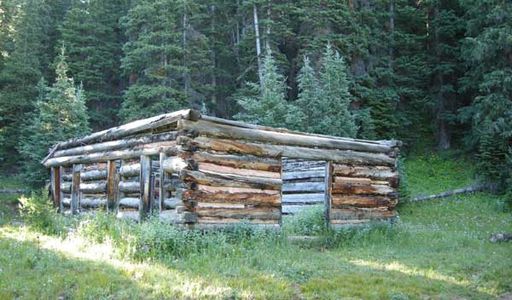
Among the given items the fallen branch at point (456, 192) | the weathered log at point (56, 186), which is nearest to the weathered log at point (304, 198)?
the weathered log at point (56, 186)

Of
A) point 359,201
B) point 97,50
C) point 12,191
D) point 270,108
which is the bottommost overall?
point 12,191

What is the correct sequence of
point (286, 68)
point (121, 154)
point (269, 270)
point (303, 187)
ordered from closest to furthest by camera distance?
point (269, 270), point (121, 154), point (303, 187), point (286, 68)

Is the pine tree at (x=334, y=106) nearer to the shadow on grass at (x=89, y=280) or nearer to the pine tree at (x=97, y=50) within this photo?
the shadow on grass at (x=89, y=280)

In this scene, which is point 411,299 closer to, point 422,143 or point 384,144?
point 384,144

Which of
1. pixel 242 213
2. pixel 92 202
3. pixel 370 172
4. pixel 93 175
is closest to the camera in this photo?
pixel 242 213

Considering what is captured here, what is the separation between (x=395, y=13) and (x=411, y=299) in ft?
103

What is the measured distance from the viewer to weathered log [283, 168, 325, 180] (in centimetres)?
1728

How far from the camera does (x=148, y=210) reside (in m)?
12.9

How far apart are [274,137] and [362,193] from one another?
398 cm

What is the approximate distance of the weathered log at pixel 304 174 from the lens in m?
17.3

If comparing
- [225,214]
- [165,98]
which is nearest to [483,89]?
[165,98]

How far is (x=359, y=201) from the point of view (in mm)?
15289

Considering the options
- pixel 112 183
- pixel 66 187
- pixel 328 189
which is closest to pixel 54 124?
pixel 66 187

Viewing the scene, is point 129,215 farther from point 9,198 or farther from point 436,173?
point 436,173
